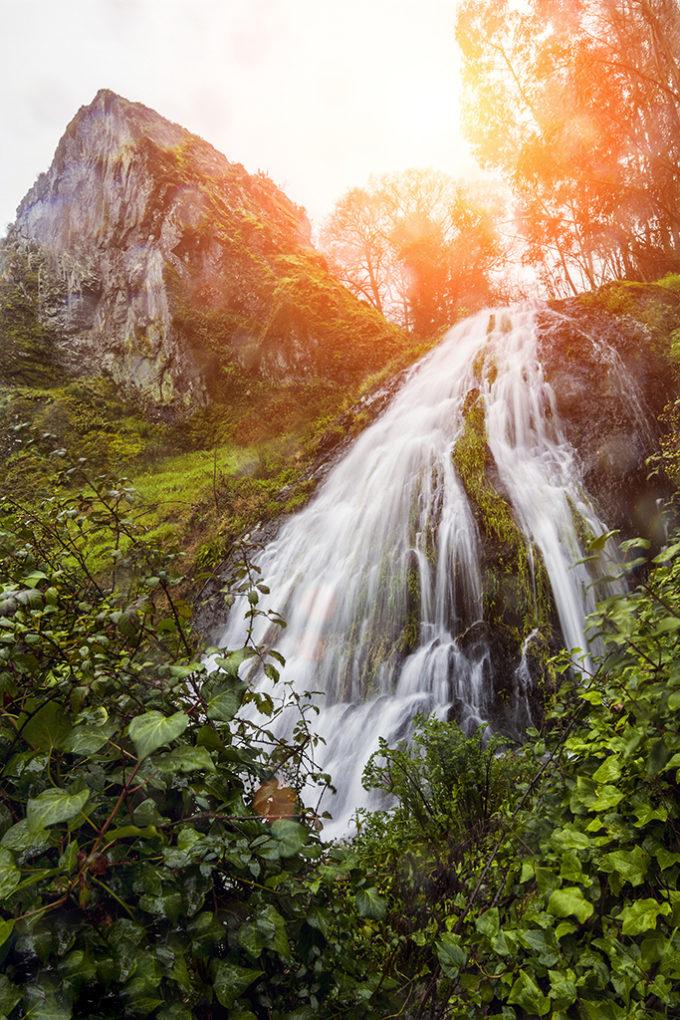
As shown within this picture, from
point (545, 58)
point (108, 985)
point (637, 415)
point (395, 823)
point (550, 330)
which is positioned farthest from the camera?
point (545, 58)

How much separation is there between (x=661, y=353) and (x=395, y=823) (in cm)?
872

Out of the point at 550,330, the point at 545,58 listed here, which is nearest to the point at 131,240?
the point at 545,58

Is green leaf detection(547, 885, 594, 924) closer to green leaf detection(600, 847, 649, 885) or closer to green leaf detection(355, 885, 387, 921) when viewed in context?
green leaf detection(600, 847, 649, 885)

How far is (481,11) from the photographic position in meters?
11.9

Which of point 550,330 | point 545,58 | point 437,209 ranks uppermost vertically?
point 437,209

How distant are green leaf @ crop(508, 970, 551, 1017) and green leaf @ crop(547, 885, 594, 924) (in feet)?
0.59

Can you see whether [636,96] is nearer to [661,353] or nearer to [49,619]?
[661,353]

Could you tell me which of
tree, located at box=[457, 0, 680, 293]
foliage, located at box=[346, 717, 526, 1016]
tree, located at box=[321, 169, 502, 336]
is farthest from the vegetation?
tree, located at box=[321, 169, 502, 336]

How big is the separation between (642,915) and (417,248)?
2371 cm

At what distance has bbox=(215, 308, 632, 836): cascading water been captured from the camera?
4.98m

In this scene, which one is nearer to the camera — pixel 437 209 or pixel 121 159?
pixel 121 159

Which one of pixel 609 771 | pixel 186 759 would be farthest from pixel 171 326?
pixel 609 771

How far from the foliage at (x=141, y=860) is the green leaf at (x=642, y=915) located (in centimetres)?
69

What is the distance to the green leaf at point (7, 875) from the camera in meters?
0.81
